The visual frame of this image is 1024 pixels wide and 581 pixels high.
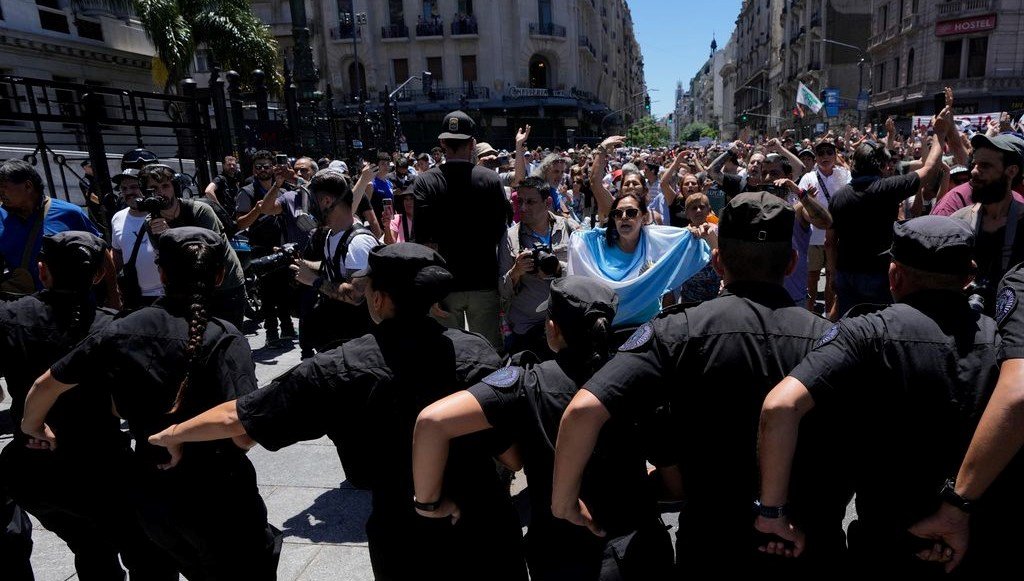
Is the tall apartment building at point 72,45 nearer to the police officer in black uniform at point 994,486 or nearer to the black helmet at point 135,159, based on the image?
the black helmet at point 135,159

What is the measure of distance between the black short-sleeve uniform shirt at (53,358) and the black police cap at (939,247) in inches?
113

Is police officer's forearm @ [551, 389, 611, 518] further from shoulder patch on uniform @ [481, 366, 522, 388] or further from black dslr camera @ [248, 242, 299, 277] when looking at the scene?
black dslr camera @ [248, 242, 299, 277]

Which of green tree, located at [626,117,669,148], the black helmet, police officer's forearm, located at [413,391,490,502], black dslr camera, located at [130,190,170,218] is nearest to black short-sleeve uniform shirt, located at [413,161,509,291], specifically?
black dslr camera, located at [130,190,170,218]

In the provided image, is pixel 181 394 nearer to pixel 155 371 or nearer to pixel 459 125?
pixel 155 371

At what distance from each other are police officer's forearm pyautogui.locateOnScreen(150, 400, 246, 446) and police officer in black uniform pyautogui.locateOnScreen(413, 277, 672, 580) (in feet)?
1.98

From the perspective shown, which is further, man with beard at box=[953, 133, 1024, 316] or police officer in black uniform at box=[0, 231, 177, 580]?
man with beard at box=[953, 133, 1024, 316]

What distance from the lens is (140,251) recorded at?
14.3 ft

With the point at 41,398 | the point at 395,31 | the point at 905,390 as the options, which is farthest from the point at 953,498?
the point at 395,31

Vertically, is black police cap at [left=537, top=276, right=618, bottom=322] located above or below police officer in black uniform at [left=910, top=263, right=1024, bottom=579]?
above

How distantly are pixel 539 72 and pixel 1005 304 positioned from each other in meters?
48.0

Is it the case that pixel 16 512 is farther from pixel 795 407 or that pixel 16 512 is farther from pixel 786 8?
pixel 786 8

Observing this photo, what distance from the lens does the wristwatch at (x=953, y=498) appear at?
1761 mm

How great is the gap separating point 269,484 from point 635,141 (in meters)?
83.3

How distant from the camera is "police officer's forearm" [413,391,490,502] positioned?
6.03ft
